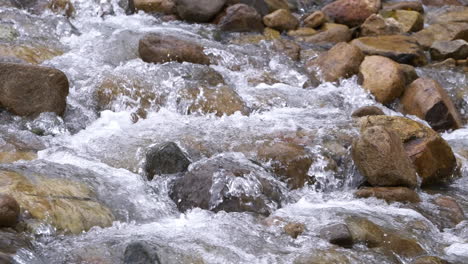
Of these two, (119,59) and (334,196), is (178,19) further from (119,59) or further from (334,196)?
(334,196)

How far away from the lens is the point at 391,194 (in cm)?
625

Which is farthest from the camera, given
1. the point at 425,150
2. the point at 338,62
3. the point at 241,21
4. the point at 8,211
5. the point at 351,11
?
the point at 351,11

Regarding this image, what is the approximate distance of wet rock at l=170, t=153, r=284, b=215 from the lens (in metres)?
5.70

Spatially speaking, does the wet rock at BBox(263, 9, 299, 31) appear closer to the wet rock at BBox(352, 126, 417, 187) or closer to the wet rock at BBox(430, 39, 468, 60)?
the wet rock at BBox(430, 39, 468, 60)

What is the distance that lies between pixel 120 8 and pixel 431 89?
5.20m

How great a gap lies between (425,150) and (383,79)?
2.17 meters

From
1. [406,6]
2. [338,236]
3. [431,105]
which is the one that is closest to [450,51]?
[431,105]

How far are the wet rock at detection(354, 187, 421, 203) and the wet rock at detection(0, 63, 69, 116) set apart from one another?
315cm

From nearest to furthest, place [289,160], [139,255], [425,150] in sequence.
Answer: [139,255]
[289,160]
[425,150]

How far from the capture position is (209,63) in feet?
30.2

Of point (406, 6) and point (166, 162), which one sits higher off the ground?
point (406, 6)

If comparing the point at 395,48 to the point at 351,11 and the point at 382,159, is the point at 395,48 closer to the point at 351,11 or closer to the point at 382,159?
the point at 351,11

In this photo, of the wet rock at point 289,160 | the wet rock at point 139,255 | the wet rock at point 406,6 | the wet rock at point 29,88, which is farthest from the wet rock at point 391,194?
the wet rock at point 406,6

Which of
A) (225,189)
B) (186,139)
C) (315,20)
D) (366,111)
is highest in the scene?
(315,20)
